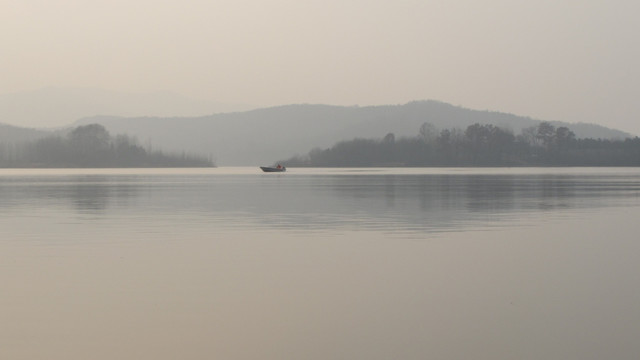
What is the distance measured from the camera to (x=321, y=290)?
15906mm

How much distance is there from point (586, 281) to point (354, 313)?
588cm

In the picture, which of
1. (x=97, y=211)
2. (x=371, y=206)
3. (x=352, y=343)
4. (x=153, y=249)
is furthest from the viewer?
(x=371, y=206)

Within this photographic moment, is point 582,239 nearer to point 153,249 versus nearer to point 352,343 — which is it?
point 153,249

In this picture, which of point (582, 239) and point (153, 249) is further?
point (582, 239)

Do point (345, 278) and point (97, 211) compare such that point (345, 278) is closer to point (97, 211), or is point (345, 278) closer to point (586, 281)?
point (586, 281)

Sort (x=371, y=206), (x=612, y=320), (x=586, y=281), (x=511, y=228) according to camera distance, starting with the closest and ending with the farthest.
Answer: (x=612, y=320) → (x=586, y=281) → (x=511, y=228) → (x=371, y=206)

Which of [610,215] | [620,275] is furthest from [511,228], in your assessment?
[620,275]

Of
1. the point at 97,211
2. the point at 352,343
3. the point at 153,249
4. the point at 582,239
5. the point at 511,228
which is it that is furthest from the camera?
the point at 97,211

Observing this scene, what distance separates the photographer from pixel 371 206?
138 ft

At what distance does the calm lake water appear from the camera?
459 inches

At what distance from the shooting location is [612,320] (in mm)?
12984

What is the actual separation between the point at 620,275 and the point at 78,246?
1492 centimetres

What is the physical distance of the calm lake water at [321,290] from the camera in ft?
38.2

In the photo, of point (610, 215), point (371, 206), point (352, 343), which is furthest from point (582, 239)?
point (371, 206)
